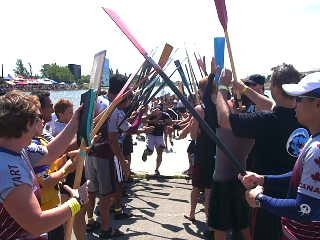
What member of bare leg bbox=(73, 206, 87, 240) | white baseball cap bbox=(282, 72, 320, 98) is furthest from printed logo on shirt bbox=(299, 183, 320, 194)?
bare leg bbox=(73, 206, 87, 240)

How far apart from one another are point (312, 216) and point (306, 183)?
174 mm

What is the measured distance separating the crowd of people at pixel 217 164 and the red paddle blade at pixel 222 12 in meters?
0.40

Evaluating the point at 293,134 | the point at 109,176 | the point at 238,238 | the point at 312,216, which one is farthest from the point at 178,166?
the point at 312,216

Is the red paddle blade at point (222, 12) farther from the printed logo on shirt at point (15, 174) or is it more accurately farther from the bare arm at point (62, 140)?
the printed logo on shirt at point (15, 174)

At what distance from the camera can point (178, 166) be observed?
10.8m

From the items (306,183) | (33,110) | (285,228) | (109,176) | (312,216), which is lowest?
(109,176)

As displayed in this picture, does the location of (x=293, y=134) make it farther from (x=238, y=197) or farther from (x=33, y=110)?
(x=33, y=110)

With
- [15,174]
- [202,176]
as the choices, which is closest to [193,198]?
[202,176]

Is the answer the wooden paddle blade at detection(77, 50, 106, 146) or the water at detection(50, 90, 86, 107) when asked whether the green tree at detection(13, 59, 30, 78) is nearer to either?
the water at detection(50, 90, 86, 107)

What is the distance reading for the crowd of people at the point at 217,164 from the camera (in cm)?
231

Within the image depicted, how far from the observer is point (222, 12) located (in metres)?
3.64

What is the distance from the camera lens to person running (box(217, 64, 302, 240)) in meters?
3.40

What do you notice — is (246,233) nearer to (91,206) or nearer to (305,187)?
(305,187)

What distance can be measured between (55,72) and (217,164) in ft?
371
